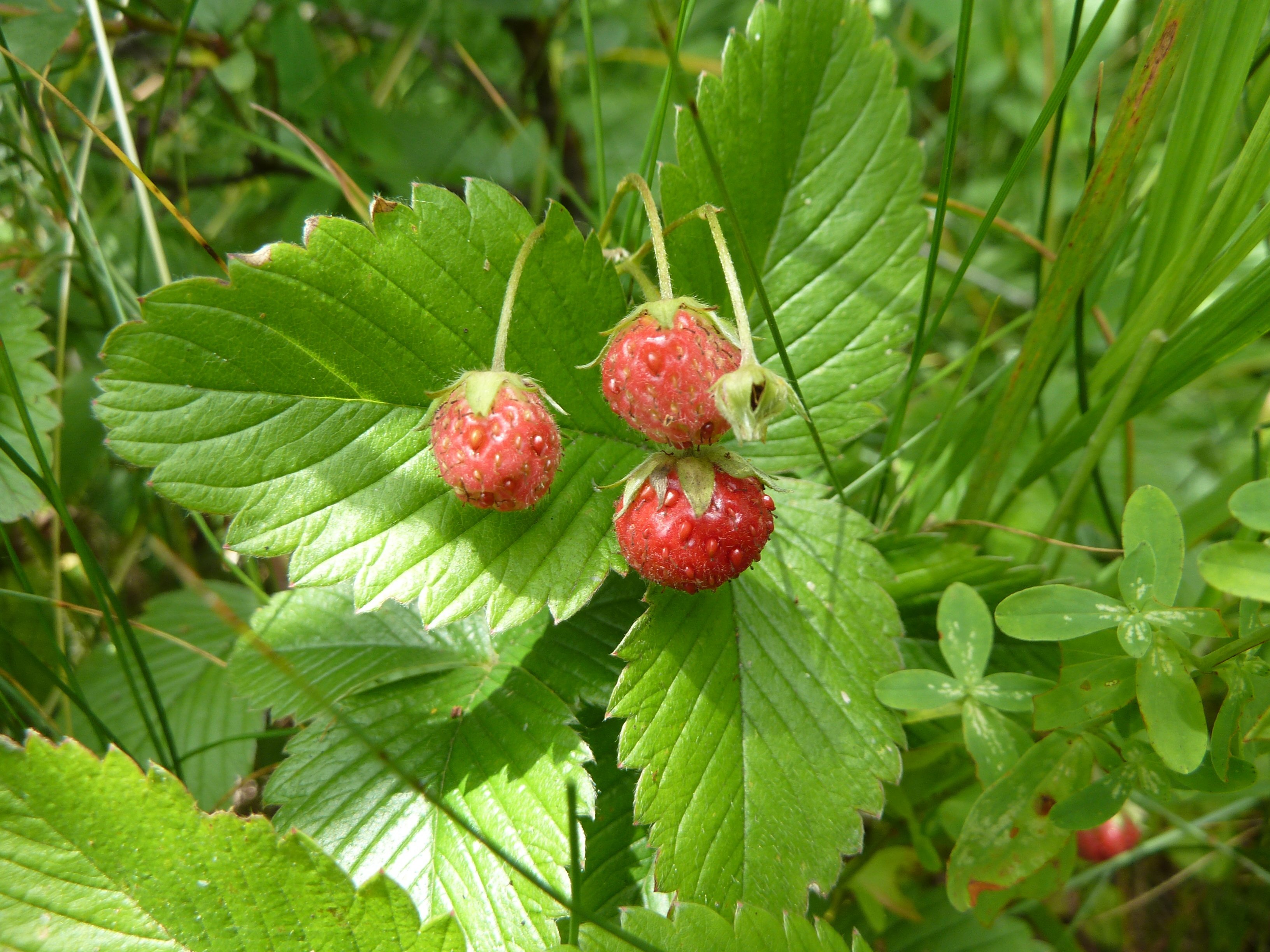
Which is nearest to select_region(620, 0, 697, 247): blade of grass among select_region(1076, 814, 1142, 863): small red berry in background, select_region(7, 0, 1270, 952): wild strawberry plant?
select_region(7, 0, 1270, 952): wild strawberry plant

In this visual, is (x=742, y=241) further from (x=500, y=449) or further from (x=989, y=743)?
(x=989, y=743)

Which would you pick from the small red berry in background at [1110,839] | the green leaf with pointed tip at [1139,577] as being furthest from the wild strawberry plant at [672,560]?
the small red berry in background at [1110,839]

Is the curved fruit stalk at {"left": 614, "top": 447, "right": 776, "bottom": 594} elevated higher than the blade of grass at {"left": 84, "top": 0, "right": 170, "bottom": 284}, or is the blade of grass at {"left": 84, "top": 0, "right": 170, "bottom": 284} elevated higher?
the blade of grass at {"left": 84, "top": 0, "right": 170, "bottom": 284}

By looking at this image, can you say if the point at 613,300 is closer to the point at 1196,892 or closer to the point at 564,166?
the point at 564,166

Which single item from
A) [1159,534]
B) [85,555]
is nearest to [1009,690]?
[1159,534]

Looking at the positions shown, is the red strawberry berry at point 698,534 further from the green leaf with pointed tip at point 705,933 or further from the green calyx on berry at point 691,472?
the green leaf with pointed tip at point 705,933

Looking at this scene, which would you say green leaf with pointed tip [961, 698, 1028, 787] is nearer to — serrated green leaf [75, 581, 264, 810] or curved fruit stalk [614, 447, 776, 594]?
curved fruit stalk [614, 447, 776, 594]
